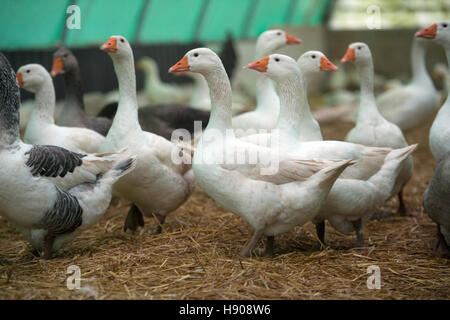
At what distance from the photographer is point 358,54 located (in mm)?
5035

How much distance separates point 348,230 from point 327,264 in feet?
1.91

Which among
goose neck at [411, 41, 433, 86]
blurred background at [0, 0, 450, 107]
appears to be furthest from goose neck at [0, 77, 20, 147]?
goose neck at [411, 41, 433, 86]

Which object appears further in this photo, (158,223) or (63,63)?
(63,63)

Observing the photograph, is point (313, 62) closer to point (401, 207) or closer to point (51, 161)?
point (401, 207)

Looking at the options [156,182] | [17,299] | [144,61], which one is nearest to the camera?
[17,299]

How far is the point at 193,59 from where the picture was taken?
12.6 feet

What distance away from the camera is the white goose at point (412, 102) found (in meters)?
7.05

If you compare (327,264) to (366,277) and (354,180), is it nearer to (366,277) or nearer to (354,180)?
(366,277)

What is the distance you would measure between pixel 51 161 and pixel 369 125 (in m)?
2.92

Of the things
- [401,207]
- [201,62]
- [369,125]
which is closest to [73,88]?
[201,62]

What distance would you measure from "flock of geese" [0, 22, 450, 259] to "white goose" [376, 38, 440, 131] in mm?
2086

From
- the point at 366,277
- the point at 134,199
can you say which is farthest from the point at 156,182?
the point at 366,277

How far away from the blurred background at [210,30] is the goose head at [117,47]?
2125 millimetres

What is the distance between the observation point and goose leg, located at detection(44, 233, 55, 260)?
383 centimetres
